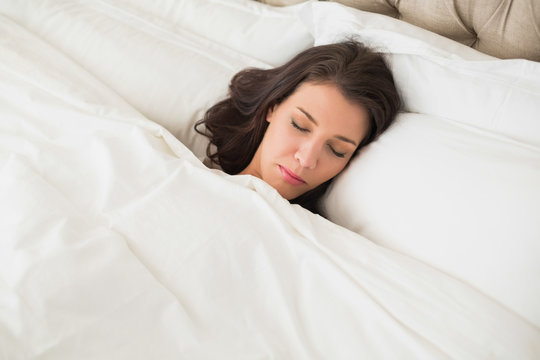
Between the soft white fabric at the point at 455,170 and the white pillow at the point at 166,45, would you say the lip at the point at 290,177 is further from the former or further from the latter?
the white pillow at the point at 166,45

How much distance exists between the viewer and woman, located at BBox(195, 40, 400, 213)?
101cm

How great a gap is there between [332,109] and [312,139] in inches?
3.9

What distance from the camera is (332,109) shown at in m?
1.01

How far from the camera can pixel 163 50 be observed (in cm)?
128

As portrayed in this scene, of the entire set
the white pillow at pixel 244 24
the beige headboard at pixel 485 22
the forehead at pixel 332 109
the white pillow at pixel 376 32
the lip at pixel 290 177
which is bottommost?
the lip at pixel 290 177

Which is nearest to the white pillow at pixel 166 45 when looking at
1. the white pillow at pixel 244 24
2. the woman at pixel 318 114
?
the white pillow at pixel 244 24

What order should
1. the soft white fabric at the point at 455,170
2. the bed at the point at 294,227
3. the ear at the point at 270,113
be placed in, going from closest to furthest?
the bed at the point at 294,227 < the soft white fabric at the point at 455,170 < the ear at the point at 270,113

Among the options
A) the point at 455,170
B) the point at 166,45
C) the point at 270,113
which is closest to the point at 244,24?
the point at 166,45

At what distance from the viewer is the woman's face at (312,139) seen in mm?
1002

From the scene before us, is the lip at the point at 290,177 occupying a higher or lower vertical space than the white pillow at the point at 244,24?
lower

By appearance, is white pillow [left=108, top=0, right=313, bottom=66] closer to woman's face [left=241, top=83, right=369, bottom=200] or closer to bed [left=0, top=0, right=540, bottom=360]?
bed [left=0, top=0, right=540, bottom=360]

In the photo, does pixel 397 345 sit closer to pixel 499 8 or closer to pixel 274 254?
pixel 274 254

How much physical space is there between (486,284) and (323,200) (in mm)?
496

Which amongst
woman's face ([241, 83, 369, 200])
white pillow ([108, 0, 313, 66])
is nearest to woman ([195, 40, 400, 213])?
woman's face ([241, 83, 369, 200])
